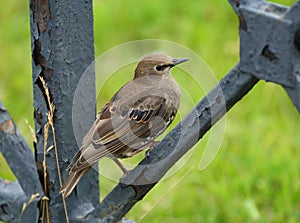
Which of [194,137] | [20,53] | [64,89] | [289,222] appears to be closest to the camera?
[194,137]

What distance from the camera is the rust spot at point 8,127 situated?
129 inches

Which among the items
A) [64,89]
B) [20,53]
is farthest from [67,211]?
[20,53]

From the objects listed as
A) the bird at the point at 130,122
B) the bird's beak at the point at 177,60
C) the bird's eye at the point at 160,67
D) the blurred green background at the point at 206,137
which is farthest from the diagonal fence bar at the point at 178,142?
the bird's eye at the point at 160,67

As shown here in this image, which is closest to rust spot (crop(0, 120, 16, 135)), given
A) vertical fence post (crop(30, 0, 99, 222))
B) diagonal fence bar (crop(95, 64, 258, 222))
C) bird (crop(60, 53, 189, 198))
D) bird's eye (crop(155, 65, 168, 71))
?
vertical fence post (crop(30, 0, 99, 222))

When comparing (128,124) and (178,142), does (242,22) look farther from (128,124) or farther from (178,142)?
(128,124)

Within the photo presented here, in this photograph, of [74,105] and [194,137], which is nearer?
[194,137]

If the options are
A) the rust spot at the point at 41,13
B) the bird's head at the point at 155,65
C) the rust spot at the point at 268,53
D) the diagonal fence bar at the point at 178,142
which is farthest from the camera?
the bird's head at the point at 155,65

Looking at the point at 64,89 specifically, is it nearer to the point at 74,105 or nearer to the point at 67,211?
the point at 74,105

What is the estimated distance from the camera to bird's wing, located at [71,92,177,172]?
A: 3047mm

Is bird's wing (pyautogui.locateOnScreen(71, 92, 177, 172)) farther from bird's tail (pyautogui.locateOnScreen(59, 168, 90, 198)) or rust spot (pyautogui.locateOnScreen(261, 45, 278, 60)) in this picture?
rust spot (pyautogui.locateOnScreen(261, 45, 278, 60))

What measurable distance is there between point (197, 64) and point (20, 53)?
3.22 meters

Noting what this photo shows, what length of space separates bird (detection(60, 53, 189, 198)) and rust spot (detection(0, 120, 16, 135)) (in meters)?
0.39

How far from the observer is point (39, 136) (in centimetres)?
310

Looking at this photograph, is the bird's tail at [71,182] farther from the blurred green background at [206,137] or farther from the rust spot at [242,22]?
the rust spot at [242,22]
